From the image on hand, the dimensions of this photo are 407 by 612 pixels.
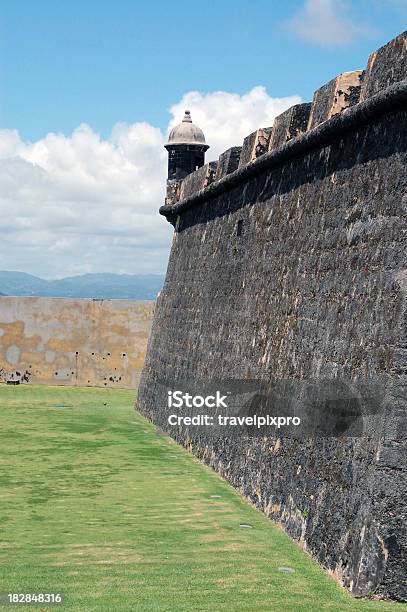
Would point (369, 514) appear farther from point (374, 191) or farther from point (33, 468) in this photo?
point (33, 468)

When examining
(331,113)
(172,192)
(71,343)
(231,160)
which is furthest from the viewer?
(71,343)

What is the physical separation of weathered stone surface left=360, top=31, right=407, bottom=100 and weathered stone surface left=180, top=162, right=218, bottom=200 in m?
7.06

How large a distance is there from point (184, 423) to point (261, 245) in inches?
150

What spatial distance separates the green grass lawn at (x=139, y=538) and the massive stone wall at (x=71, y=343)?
10.6 metres

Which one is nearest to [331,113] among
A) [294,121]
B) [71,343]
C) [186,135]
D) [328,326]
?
[294,121]

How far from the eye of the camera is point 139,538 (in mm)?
7883

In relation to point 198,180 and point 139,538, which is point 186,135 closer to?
point 198,180

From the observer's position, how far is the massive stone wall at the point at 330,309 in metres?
6.54

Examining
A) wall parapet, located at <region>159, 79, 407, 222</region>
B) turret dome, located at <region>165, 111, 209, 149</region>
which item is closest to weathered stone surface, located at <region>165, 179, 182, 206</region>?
turret dome, located at <region>165, 111, 209, 149</region>

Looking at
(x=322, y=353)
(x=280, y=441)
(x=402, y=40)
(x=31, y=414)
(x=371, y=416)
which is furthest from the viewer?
(x=31, y=414)

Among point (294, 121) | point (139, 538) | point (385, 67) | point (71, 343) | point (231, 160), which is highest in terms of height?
point (231, 160)

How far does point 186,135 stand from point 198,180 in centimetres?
347

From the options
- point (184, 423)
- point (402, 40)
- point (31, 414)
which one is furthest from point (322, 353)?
point (31, 414)

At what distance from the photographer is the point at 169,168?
1961 cm
